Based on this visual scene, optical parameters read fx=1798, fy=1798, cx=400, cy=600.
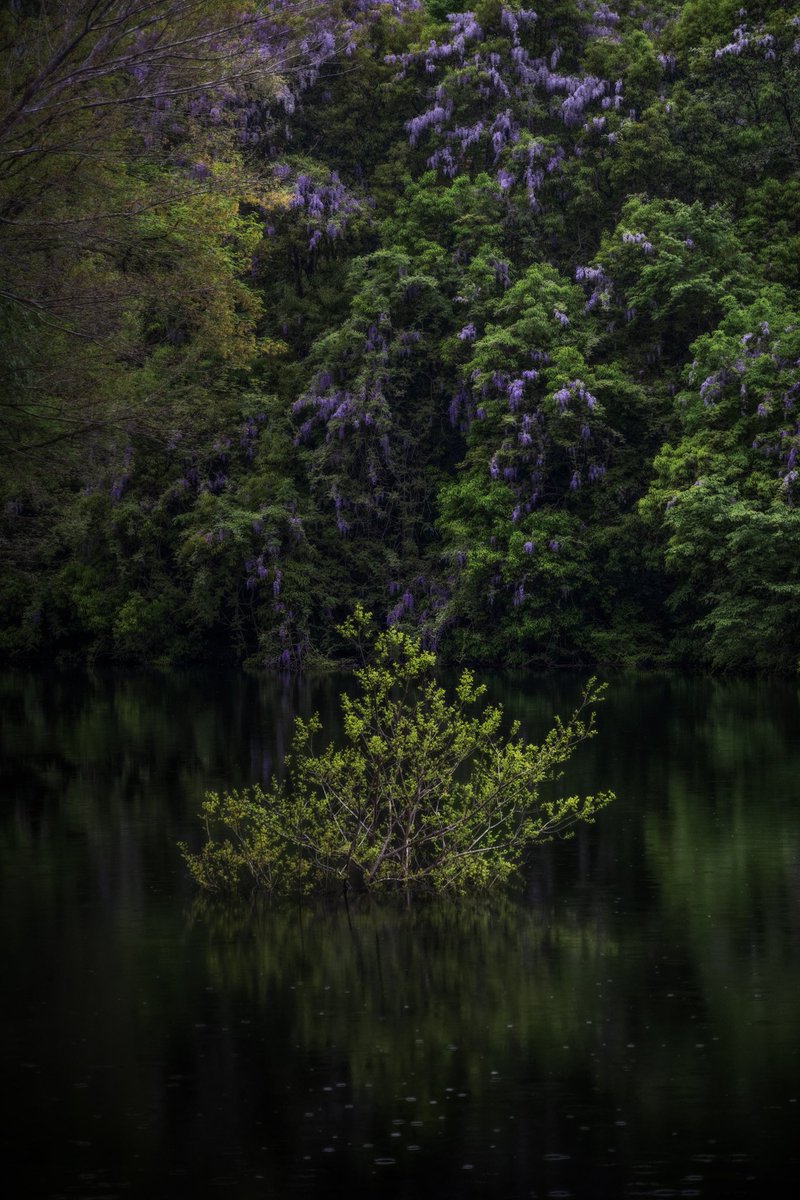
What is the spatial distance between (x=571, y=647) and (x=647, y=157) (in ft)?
42.5

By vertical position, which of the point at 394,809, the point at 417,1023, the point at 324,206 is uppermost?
the point at 324,206

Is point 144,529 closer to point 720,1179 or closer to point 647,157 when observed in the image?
point 647,157

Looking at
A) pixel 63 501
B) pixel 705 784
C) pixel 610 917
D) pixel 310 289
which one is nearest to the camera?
pixel 610 917

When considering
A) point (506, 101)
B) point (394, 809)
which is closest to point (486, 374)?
point (506, 101)

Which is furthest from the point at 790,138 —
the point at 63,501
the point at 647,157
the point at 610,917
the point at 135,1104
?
the point at 135,1104

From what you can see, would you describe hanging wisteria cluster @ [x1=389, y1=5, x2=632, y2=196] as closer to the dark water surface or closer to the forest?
the forest

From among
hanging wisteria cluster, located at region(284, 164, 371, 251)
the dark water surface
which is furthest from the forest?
the dark water surface

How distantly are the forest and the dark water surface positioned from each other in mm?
21440

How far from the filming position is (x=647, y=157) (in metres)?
46.7

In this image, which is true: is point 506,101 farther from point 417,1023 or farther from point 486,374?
point 417,1023

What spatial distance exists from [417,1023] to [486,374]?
3539 centimetres

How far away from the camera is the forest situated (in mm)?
39688

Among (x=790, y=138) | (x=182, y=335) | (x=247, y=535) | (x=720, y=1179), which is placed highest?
(x=790, y=138)

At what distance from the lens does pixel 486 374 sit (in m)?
44.2
